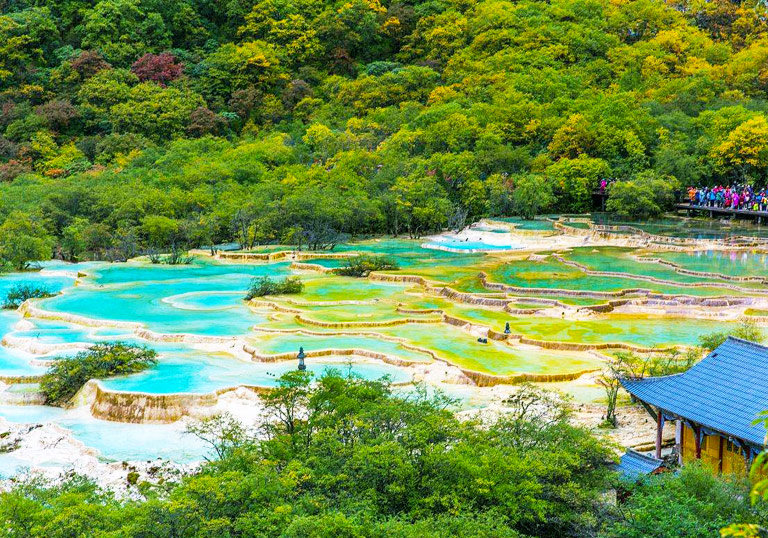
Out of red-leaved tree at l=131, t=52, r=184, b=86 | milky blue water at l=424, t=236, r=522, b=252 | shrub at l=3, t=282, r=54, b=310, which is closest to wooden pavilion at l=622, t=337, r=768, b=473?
shrub at l=3, t=282, r=54, b=310

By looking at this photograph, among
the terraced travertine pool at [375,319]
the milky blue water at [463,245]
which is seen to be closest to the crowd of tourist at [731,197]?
the terraced travertine pool at [375,319]

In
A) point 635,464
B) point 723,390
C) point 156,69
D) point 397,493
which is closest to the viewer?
point 397,493

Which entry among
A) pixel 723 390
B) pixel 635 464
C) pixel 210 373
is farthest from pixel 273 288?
pixel 723 390

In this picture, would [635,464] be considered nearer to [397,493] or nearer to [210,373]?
[397,493]

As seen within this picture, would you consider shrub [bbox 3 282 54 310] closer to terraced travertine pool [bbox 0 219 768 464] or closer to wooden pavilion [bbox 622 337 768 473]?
terraced travertine pool [bbox 0 219 768 464]

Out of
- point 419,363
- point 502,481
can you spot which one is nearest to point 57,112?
point 419,363

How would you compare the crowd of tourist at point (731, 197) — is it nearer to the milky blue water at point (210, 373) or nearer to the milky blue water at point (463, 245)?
the milky blue water at point (463, 245)
